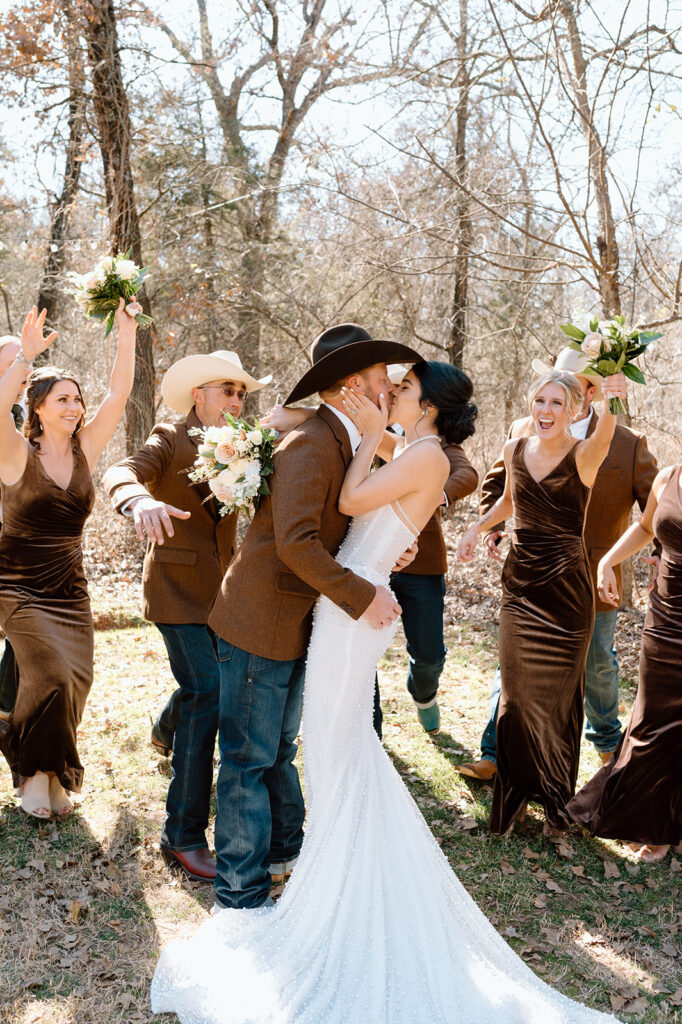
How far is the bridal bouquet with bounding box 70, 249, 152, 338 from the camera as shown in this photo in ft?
16.2

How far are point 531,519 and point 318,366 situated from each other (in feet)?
6.48

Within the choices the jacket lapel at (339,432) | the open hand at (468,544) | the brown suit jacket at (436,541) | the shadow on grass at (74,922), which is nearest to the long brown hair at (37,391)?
the jacket lapel at (339,432)

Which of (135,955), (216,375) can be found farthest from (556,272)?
(135,955)

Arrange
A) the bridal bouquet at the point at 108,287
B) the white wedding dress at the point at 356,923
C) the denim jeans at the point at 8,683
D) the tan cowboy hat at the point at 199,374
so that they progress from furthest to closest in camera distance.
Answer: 1. the denim jeans at the point at 8,683
2. the bridal bouquet at the point at 108,287
3. the tan cowboy hat at the point at 199,374
4. the white wedding dress at the point at 356,923

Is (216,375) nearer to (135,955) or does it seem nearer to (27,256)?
(135,955)

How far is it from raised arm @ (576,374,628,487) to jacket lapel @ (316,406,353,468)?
5.32 ft

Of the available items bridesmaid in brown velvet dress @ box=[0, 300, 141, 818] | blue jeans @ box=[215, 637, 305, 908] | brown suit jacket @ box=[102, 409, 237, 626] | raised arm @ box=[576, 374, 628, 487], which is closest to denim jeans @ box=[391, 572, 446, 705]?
raised arm @ box=[576, 374, 628, 487]

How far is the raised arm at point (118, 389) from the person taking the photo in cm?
493

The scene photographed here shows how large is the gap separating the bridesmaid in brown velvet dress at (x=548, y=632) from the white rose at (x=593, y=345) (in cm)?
28

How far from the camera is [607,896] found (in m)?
4.49

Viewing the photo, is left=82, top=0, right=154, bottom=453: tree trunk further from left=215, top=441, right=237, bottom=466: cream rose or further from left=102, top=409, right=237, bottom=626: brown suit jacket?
left=215, top=441, right=237, bottom=466: cream rose

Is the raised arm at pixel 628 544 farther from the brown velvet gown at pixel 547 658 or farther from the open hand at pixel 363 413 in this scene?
the open hand at pixel 363 413

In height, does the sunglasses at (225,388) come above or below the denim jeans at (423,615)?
above

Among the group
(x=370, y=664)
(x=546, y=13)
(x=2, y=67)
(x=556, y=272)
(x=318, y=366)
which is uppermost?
(x=2, y=67)
